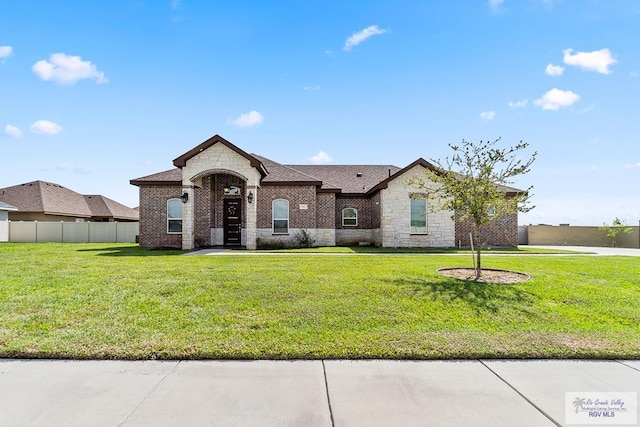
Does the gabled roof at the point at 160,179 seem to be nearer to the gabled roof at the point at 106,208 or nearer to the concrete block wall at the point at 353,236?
the concrete block wall at the point at 353,236

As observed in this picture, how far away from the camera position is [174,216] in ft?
62.8

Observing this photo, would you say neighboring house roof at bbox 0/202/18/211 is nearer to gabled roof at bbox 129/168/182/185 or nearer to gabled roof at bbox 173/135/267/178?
gabled roof at bbox 129/168/182/185

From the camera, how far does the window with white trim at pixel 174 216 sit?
19.1 metres

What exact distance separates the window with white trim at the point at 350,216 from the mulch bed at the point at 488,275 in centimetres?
1163

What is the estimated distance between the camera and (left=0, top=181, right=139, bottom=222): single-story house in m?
27.0

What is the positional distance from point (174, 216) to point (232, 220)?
311 cm

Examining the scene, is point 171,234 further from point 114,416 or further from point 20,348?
point 114,416

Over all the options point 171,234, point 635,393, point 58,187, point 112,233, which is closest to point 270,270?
point 635,393

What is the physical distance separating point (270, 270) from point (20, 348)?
5.73 m

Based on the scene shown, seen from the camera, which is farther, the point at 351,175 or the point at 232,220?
the point at 351,175

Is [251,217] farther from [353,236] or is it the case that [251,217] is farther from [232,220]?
[353,236]

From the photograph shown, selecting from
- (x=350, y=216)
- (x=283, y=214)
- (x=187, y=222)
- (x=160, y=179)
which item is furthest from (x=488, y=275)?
(x=160, y=179)

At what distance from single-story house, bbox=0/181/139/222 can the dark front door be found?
1726 centimetres

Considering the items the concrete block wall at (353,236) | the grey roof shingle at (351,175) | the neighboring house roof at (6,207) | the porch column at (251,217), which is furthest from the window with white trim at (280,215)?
the neighboring house roof at (6,207)
